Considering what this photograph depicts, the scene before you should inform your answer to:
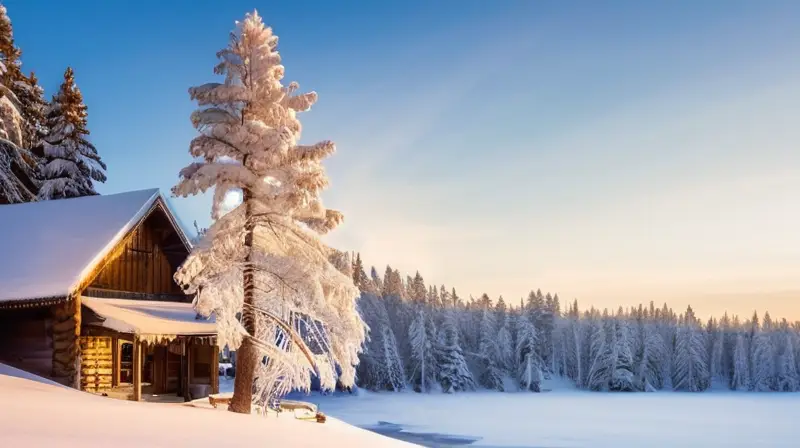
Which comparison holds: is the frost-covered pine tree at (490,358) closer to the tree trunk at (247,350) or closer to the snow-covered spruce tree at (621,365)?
the snow-covered spruce tree at (621,365)

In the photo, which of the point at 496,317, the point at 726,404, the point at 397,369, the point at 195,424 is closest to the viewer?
the point at 195,424

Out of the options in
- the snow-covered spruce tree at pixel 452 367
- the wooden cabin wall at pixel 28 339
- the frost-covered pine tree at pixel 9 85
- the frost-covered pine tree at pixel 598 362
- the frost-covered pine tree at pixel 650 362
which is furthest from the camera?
the frost-covered pine tree at pixel 650 362

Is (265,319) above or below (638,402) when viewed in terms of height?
above

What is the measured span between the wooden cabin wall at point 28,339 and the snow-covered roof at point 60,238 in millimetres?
1385

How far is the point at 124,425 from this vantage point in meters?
15.0

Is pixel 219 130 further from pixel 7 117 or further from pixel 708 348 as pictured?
pixel 708 348

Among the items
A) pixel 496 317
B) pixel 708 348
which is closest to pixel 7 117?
pixel 496 317

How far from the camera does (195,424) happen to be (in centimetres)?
1655

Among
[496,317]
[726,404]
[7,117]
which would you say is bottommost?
[726,404]

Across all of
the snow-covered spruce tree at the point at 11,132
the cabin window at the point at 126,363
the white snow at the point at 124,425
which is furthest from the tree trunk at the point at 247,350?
the snow-covered spruce tree at the point at 11,132

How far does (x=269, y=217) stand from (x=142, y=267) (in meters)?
9.34

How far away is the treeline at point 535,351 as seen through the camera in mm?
90688

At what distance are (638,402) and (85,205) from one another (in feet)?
206

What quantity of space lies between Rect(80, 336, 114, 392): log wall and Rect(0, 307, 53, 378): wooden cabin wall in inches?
68.2
